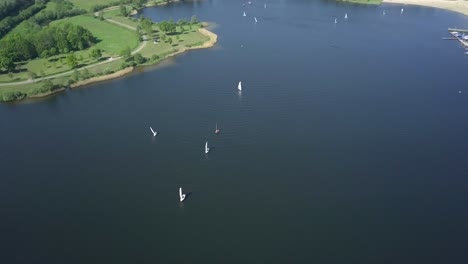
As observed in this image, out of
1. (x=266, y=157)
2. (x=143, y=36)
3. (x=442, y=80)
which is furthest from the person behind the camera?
(x=143, y=36)

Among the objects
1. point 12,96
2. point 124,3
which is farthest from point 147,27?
point 124,3

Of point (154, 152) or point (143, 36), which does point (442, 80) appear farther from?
point (143, 36)

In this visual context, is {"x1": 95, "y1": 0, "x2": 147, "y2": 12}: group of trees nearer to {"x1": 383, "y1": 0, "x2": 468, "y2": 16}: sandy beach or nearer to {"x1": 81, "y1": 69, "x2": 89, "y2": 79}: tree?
{"x1": 81, "y1": 69, "x2": 89, "y2": 79}: tree

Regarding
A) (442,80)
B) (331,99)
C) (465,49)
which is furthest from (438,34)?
(331,99)

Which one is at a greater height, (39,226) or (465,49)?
(465,49)

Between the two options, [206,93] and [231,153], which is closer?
[231,153]

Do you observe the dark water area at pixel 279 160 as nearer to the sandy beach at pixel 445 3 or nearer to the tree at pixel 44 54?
the tree at pixel 44 54

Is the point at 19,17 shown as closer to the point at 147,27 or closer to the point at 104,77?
the point at 147,27

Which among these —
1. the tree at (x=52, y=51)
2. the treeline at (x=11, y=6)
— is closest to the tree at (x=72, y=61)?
the tree at (x=52, y=51)
